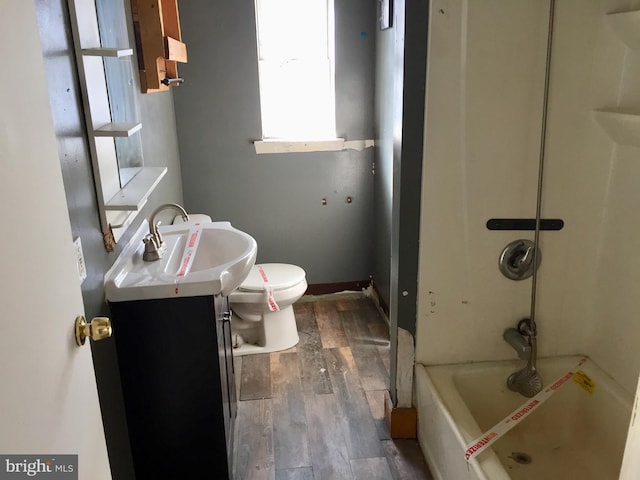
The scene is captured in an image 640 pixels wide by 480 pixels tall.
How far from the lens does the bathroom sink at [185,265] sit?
63.5 inches

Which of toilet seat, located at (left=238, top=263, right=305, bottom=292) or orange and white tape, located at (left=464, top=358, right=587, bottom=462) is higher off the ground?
toilet seat, located at (left=238, top=263, right=305, bottom=292)

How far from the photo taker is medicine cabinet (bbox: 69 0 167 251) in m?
1.53

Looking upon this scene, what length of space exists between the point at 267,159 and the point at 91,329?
2319 mm

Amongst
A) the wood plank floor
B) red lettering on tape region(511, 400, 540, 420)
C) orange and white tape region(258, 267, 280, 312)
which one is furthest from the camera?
orange and white tape region(258, 267, 280, 312)

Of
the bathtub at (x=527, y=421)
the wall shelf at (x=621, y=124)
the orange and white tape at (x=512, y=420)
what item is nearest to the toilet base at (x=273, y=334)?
the bathtub at (x=527, y=421)

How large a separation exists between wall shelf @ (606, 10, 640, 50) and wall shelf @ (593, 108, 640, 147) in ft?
0.67

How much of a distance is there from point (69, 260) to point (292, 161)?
2.34m

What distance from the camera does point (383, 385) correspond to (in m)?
2.62

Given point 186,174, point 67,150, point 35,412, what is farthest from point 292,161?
point 35,412

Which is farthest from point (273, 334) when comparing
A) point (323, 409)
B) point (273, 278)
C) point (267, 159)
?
point (267, 159)

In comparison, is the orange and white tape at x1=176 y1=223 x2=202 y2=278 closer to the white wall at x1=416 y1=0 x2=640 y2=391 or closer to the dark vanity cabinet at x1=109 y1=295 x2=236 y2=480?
the dark vanity cabinet at x1=109 y1=295 x2=236 y2=480

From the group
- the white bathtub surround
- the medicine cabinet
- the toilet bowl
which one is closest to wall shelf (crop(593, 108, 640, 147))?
the white bathtub surround

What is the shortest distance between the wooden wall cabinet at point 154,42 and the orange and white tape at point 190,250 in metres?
0.66

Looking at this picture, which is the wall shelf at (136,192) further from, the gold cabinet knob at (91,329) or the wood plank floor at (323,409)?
the wood plank floor at (323,409)
